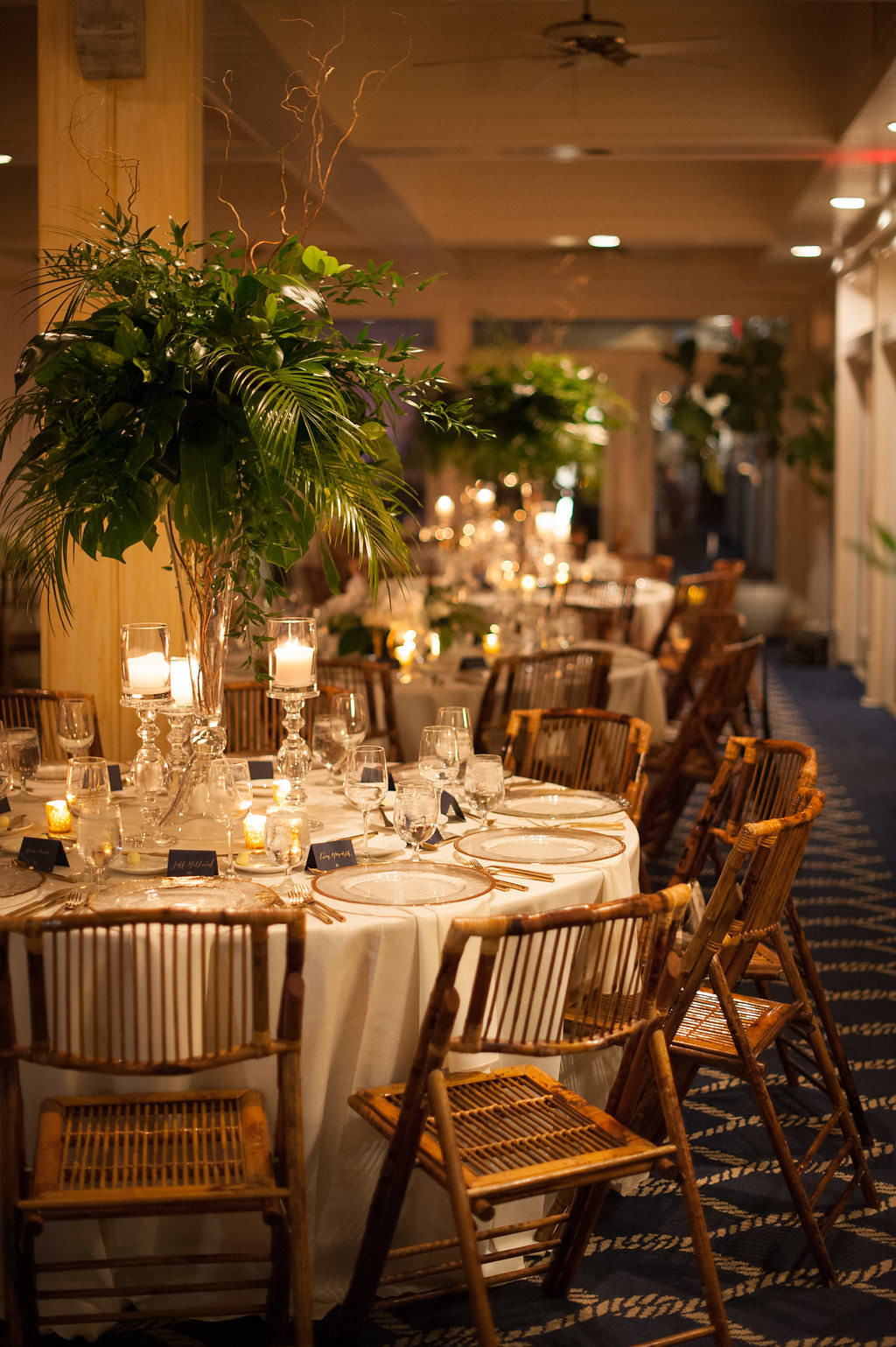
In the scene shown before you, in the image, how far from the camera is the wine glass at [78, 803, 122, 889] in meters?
2.52

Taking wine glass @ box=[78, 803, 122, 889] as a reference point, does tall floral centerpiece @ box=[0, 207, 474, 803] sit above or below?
above

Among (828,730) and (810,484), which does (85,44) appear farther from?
(810,484)

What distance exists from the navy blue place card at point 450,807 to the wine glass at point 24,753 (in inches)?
37.3

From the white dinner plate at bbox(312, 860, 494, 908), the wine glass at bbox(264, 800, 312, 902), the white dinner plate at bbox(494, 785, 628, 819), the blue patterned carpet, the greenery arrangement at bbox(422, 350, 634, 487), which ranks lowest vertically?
the blue patterned carpet

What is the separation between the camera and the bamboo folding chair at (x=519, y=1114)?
83.8 inches

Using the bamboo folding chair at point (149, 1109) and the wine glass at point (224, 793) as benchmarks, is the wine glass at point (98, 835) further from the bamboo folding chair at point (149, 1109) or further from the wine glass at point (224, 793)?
the wine glass at point (224, 793)

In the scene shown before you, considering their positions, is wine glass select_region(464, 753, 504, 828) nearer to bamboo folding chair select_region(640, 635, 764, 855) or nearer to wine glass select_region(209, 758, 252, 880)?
wine glass select_region(209, 758, 252, 880)

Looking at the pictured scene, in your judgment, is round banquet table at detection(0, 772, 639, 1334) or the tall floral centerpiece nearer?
round banquet table at detection(0, 772, 639, 1334)

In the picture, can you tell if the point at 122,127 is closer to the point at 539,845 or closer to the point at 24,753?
the point at 24,753

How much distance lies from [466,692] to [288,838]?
251 centimetres

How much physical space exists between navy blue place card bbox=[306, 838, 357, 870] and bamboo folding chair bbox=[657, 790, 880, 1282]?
0.69 m

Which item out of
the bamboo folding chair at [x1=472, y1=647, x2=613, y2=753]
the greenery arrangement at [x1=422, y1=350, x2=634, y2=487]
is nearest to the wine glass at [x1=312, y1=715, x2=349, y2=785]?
the bamboo folding chair at [x1=472, y1=647, x2=613, y2=753]

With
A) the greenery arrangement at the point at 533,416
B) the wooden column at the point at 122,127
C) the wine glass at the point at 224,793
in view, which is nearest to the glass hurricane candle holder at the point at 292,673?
A: the wine glass at the point at 224,793

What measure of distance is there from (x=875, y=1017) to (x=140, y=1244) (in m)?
2.48
